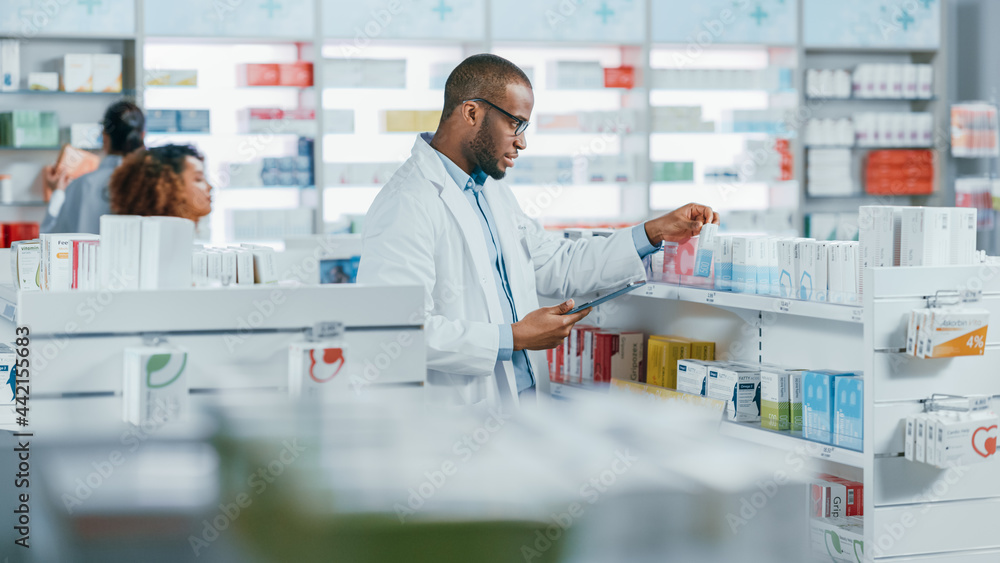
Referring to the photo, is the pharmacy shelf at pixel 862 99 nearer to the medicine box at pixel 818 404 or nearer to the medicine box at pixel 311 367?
the medicine box at pixel 818 404

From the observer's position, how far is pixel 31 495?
5.48 ft

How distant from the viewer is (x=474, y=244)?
114 inches

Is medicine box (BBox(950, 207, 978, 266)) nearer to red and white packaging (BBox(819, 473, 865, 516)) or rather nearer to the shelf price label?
red and white packaging (BBox(819, 473, 865, 516))

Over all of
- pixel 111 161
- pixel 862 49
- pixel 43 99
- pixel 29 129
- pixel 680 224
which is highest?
pixel 862 49

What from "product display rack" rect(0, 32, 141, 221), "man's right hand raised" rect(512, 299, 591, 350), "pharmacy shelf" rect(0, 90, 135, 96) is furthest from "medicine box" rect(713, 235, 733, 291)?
"pharmacy shelf" rect(0, 90, 135, 96)

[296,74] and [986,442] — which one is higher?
[296,74]

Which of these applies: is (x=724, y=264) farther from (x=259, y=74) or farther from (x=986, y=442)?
(x=259, y=74)

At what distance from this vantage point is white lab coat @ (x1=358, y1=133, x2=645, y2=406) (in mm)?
2637

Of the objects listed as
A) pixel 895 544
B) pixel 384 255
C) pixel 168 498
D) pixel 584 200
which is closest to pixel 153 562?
pixel 168 498

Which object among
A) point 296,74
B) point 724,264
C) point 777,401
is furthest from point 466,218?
point 296,74

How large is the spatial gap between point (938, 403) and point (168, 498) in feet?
6.33

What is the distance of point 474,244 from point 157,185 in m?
1.57

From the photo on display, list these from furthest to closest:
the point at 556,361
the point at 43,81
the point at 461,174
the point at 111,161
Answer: the point at 43,81
the point at 111,161
the point at 556,361
the point at 461,174

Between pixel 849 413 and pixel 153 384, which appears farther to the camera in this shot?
pixel 849 413
